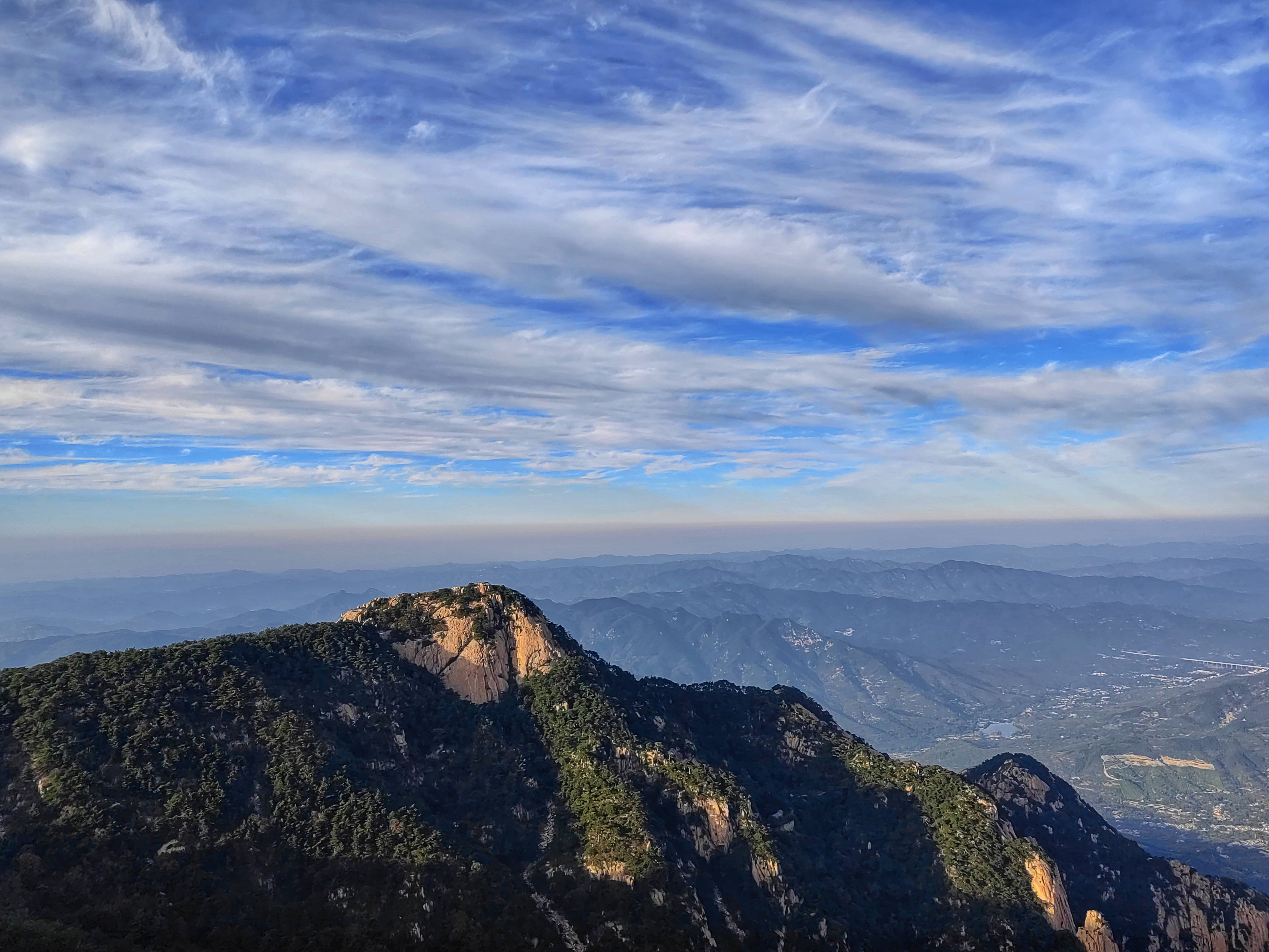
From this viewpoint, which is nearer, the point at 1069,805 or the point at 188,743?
the point at 188,743

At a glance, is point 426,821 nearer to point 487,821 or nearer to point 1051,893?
point 487,821

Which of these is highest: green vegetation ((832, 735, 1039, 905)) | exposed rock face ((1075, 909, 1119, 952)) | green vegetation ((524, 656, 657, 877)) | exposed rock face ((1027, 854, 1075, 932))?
green vegetation ((524, 656, 657, 877))

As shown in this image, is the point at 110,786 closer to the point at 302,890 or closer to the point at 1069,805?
the point at 302,890

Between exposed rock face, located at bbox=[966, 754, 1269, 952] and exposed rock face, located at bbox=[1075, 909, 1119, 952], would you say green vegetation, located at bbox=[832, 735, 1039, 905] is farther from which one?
exposed rock face, located at bbox=[966, 754, 1269, 952]

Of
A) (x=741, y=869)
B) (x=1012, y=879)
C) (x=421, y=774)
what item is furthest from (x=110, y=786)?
(x=1012, y=879)

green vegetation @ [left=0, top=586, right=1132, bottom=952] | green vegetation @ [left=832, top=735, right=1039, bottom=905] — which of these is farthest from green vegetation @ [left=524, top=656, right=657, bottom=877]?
green vegetation @ [left=832, top=735, right=1039, bottom=905]

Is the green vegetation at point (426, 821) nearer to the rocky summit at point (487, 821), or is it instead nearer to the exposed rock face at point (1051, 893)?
the rocky summit at point (487, 821)
